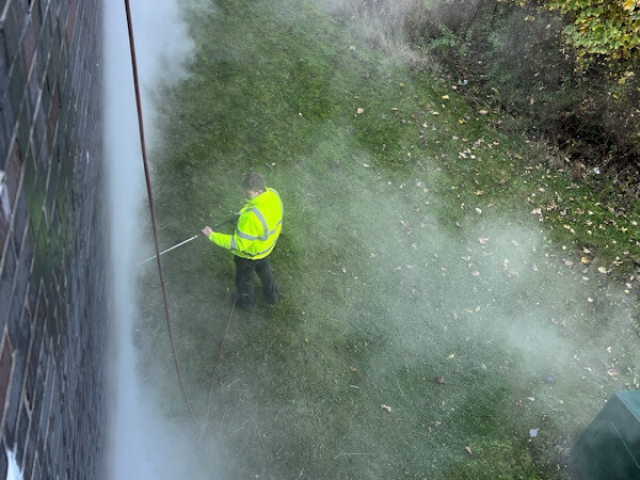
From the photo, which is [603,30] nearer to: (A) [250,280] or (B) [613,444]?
(B) [613,444]

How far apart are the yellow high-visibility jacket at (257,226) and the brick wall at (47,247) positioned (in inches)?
68.9

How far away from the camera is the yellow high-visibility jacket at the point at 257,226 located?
16.8ft

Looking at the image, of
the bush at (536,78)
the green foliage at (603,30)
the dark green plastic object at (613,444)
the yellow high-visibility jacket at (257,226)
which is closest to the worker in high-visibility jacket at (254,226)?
the yellow high-visibility jacket at (257,226)

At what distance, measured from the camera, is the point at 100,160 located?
14.5 feet

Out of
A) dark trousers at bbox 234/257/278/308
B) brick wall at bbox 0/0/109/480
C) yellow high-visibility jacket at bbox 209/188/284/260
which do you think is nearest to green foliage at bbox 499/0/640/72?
yellow high-visibility jacket at bbox 209/188/284/260

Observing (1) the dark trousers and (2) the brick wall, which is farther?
(1) the dark trousers

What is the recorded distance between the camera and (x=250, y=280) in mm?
5863

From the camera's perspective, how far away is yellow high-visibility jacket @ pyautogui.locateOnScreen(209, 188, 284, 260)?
201 inches

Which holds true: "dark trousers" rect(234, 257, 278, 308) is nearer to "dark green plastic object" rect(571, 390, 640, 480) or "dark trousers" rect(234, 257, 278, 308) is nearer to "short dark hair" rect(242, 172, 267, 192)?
"short dark hair" rect(242, 172, 267, 192)

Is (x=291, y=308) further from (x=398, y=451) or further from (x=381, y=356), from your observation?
(x=398, y=451)

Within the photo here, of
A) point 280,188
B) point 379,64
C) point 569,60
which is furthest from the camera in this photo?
point 379,64

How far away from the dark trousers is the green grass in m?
0.18

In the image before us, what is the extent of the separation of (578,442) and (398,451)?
67.6 inches

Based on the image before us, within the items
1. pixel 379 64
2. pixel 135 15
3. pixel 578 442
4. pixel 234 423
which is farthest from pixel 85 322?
pixel 379 64
